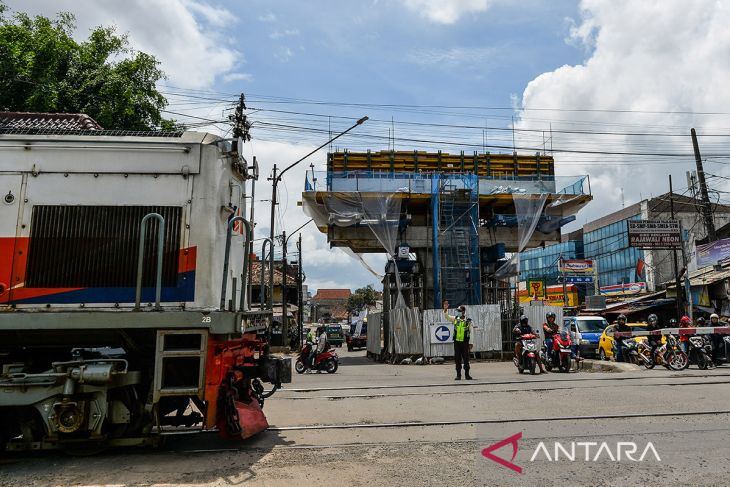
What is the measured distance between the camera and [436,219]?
2183cm

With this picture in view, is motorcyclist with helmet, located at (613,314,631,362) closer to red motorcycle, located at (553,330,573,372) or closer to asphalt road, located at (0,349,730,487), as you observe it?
red motorcycle, located at (553,330,573,372)

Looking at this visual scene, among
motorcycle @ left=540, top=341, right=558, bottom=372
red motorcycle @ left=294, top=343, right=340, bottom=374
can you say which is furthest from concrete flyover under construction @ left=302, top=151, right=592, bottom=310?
motorcycle @ left=540, top=341, right=558, bottom=372

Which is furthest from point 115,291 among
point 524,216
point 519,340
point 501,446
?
point 524,216

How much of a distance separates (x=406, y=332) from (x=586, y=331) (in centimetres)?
776

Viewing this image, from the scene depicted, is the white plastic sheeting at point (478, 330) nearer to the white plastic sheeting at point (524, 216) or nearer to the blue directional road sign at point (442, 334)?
the blue directional road sign at point (442, 334)

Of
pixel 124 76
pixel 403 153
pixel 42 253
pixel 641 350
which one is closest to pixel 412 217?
pixel 403 153

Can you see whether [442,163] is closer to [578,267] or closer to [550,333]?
[550,333]

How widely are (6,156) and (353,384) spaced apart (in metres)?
8.54

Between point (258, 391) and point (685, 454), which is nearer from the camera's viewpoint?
point (685, 454)

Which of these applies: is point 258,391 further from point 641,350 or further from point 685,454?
point 641,350

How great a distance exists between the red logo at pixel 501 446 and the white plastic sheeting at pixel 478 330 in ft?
42.0

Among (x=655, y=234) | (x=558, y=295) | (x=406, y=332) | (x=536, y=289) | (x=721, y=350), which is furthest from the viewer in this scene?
(x=558, y=295)

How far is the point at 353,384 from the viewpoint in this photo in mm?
12156

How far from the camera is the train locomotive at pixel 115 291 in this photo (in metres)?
5.17
